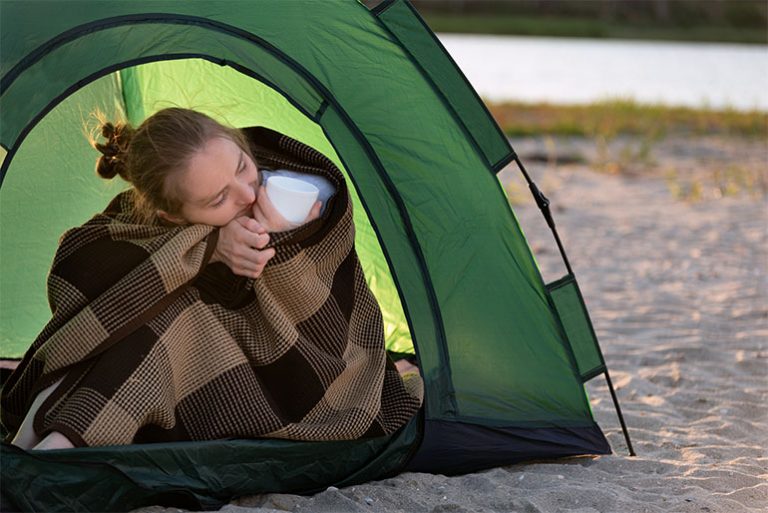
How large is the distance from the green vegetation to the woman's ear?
7.65 metres

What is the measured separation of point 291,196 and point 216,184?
0.64 feet

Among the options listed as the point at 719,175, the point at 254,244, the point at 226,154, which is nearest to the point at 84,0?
the point at 226,154

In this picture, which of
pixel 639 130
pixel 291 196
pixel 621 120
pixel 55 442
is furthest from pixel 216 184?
pixel 621 120

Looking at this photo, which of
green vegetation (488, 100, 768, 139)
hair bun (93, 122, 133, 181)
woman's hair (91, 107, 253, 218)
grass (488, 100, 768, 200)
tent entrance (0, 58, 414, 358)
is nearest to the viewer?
woman's hair (91, 107, 253, 218)

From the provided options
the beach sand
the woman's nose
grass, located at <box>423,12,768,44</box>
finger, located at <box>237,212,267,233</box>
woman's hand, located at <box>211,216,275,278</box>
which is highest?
grass, located at <box>423,12,768,44</box>

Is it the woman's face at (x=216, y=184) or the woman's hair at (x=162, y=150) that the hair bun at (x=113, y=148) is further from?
the woman's face at (x=216, y=184)

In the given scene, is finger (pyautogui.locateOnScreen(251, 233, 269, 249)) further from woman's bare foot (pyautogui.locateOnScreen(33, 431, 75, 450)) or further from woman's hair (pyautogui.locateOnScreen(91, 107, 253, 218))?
woman's bare foot (pyautogui.locateOnScreen(33, 431, 75, 450))

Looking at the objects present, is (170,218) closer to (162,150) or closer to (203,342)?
(162,150)

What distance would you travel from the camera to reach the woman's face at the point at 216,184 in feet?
8.59

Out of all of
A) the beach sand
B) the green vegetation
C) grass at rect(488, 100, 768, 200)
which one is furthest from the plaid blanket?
the green vegetation

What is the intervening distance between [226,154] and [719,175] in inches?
248

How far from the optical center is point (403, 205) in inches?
112

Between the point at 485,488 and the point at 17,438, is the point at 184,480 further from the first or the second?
the point at 485,488

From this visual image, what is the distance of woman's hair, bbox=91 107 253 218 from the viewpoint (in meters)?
2.61
